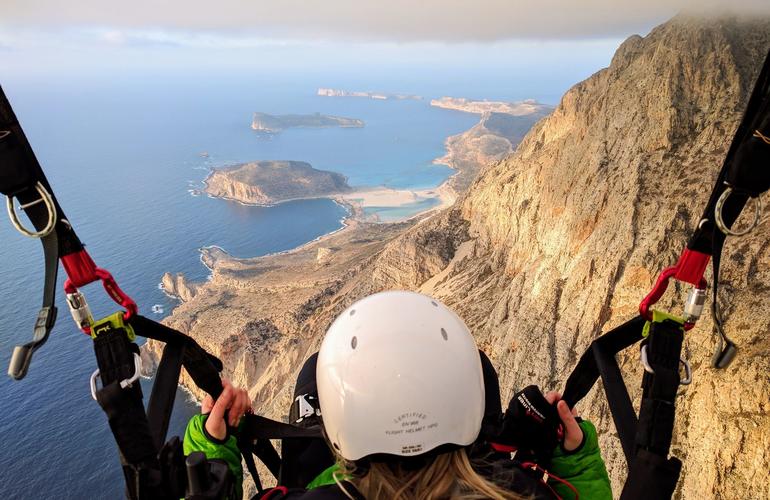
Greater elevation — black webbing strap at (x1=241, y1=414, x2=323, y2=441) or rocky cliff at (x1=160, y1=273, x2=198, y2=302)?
black webbing strap at (x1=241, y1=414, x2=323, y2=441)

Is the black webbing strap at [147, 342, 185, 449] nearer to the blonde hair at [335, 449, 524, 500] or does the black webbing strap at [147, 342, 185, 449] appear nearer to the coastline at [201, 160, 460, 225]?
the blonde hair at [335, 449, 524, 500]

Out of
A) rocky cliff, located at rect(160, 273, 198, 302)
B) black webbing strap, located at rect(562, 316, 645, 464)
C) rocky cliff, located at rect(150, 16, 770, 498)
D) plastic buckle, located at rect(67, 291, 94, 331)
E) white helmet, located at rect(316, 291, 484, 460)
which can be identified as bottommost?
rocky cliff, located at rect(160, 273, 198, 302)

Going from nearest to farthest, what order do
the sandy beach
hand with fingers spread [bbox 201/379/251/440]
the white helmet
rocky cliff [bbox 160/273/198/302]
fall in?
the white helmet
hand with fingers spread [bbox 201/379/251/440]
rocky cliff [bbox 160/273/198/302]
the sandy beach

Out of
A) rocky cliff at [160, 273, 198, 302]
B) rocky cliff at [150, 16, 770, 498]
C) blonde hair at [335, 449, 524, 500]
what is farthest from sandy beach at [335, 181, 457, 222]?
blonde hair at [335, 449, 524, 500]

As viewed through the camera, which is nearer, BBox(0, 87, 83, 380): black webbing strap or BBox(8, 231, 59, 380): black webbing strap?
BBox(0, 87, 83, 380): black webbing strap

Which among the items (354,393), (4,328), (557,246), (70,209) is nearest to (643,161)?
(557,246)

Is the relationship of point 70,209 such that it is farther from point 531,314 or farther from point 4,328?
point 531,314

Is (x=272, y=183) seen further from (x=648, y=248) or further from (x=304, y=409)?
(x=304, y=409)
